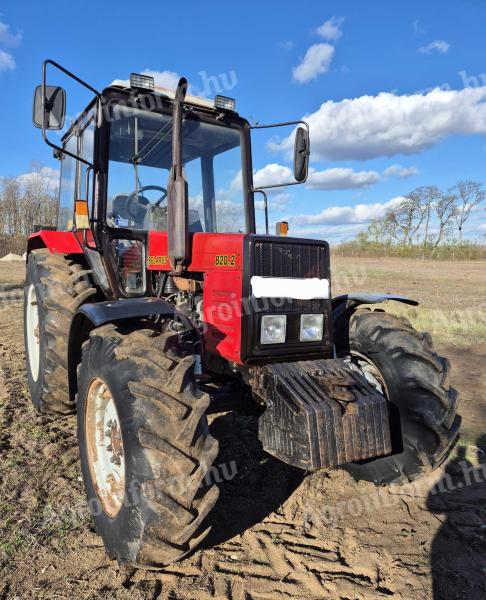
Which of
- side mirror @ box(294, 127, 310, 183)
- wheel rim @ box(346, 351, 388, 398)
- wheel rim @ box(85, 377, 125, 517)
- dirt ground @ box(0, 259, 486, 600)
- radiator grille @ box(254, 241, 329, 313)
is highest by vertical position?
side mirror @ box(294, 127, 310, 183)

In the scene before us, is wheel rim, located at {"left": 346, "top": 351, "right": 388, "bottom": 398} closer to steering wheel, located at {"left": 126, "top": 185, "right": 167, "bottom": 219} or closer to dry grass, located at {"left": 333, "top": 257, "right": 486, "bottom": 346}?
steering wheel, located at {"left": 126, "top": 185, "right": 167, "bottom": 219}

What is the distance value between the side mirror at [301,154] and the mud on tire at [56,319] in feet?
5.97

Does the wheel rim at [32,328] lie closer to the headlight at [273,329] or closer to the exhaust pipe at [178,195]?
the exhaust pipe at [178,195]

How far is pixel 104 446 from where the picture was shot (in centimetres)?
271

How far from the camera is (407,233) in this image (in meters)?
46.9

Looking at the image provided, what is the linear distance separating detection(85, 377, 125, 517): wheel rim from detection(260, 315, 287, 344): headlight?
0.90 metres

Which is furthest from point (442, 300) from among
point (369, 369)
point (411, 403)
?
point (411, 403)

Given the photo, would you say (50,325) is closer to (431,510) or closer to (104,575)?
(104,575)

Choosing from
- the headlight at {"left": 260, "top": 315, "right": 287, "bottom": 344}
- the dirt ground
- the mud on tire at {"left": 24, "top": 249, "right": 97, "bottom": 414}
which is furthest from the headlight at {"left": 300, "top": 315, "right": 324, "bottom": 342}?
the mud on tire at {"left": 24, "top": 249, "right": 97, "bottom": 414}

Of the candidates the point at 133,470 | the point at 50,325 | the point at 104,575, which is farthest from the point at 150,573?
the point at 50,325

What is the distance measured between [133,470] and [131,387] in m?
0.35

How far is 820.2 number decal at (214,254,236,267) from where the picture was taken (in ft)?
9.47

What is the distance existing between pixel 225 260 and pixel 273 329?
0.51 m

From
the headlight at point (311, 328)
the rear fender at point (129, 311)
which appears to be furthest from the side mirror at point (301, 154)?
the rear fender at point (129, 311)
